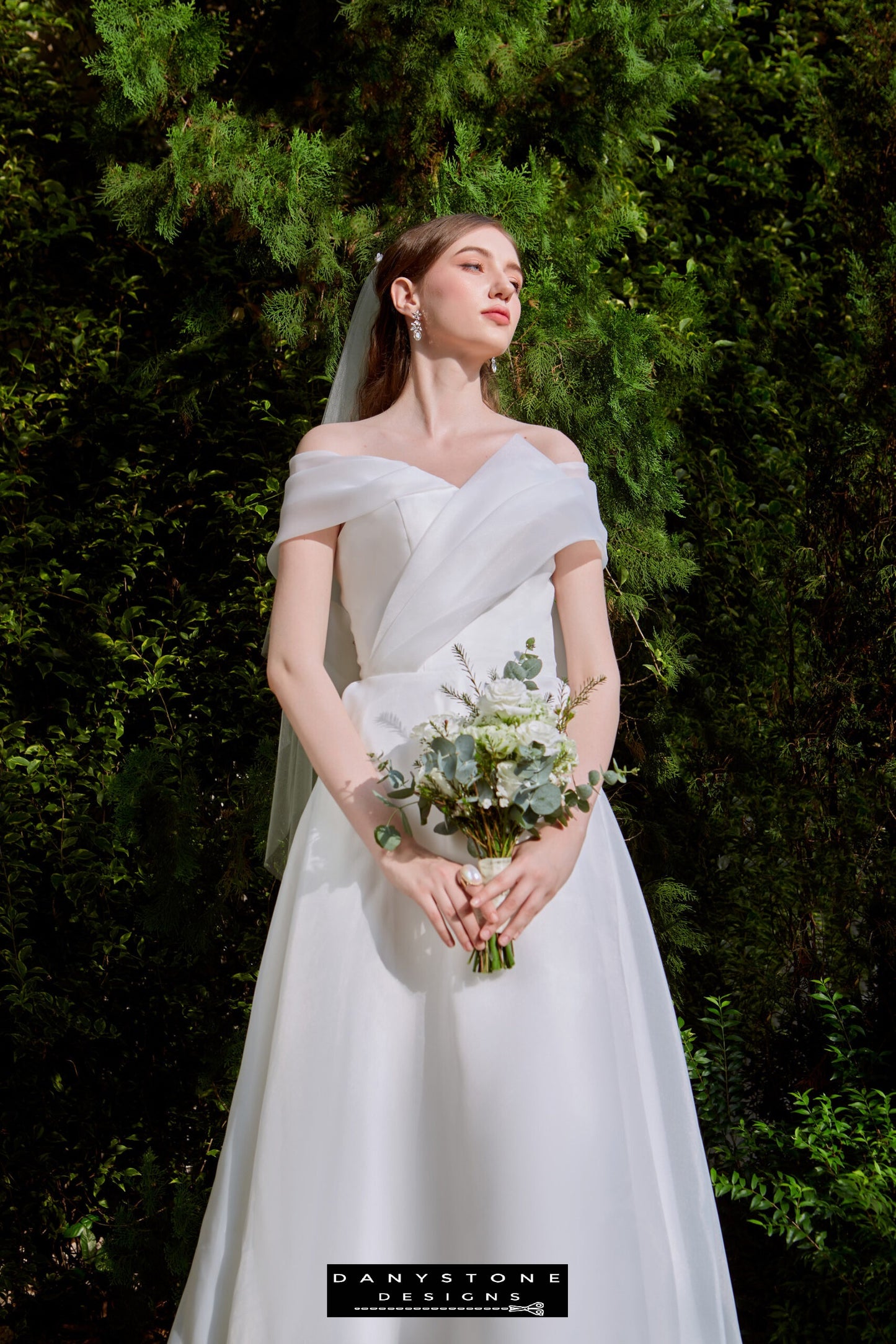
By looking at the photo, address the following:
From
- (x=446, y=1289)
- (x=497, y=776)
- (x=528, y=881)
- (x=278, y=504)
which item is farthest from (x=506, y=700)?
(x=278, y=504)

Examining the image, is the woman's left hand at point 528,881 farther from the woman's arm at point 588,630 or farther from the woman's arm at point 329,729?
the woman's arm at point 588,630

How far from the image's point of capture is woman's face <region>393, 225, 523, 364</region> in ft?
7.88

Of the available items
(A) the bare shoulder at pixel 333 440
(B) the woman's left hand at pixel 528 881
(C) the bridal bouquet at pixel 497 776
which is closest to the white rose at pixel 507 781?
(C) the bridal bouquet at pixel 497 776

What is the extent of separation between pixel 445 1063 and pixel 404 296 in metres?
1.57

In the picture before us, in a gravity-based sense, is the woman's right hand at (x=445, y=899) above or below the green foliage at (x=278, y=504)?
below

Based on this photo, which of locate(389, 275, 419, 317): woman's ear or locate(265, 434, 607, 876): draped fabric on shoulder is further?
locate(389, 275, 419, 317): woman's ear

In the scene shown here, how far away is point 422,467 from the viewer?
93.4 inches

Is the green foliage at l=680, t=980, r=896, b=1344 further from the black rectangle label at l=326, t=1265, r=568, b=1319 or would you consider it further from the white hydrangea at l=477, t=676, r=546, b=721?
the white hydrangea at l=477, t=676, r=546, b=721

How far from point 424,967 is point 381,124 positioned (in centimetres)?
249

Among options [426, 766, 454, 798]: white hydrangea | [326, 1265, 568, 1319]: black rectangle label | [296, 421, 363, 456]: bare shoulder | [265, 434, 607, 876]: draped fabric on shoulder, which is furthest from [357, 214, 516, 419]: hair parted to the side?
[326, 1265, 568, 1319]: black rectangle label

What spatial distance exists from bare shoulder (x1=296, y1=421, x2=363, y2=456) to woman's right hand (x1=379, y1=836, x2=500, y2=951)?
88 centimetres

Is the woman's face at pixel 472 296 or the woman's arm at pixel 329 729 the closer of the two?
the woman's arm at pixel 329 729

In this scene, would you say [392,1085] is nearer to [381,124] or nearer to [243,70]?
[381,124]

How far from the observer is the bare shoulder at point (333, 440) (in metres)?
2.36
